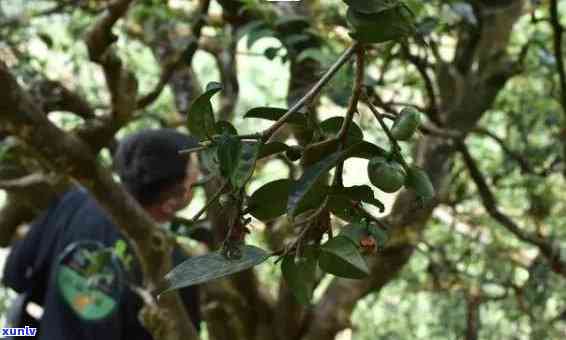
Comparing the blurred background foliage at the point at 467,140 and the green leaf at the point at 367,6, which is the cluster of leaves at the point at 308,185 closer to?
the green leaf at the point at 367,6

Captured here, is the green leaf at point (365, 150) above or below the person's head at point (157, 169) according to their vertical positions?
above

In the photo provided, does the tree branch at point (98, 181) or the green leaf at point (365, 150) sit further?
the tree branch at point (98, 181)

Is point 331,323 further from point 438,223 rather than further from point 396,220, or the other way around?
point 438,223

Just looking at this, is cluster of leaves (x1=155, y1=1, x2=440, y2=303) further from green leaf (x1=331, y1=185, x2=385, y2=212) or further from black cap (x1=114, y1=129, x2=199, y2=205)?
black cap (x1=114, y1=129, x2=199, y2=205)

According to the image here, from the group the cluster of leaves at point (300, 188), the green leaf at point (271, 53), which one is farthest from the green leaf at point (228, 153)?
the green leaf at point (271, 53)

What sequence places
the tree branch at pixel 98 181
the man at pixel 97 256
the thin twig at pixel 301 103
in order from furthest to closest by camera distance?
1. the man at pixel 97 256
2. the tree branch at pixel 98 181
3. the thin twig at pixel 301 103

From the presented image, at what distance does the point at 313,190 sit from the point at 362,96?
0.19 feet

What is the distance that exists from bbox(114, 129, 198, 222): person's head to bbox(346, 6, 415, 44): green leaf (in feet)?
3.75

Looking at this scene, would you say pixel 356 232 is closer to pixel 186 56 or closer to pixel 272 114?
pixel 272 114

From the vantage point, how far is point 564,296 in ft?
5.85

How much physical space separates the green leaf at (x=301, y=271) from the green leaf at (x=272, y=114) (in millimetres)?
66

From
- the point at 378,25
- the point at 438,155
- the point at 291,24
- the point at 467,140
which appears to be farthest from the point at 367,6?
the point at 467,140

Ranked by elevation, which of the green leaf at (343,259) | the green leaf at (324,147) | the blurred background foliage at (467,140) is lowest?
the blurred background foliage at (467,140)

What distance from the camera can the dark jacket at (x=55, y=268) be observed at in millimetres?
1521
